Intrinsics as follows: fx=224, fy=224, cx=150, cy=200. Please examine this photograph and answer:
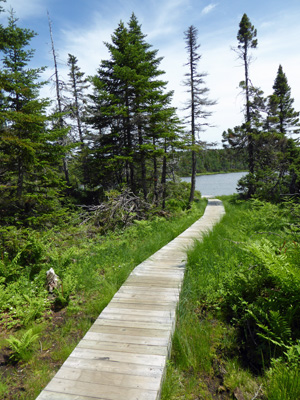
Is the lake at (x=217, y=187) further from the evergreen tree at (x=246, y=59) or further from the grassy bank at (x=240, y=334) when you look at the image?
Result: the grassy bank at (x=240, y=334)

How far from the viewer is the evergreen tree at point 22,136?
7.61m

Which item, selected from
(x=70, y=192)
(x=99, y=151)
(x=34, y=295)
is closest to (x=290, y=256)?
(x=34, y=295)

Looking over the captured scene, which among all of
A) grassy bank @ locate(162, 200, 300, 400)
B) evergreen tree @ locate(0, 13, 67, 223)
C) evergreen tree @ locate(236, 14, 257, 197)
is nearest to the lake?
evergreen tree @ locate(236, 14, 257, 197)

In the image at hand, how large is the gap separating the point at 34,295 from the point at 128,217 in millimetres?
6229

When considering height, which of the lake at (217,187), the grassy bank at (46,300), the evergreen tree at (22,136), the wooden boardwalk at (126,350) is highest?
the evergreen tree at (22,136)

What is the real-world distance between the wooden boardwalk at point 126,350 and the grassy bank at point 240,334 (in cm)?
21

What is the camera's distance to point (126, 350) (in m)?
2.71

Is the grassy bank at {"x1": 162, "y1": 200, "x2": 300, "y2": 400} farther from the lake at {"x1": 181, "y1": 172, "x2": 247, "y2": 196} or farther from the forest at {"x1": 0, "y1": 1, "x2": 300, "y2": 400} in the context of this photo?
the lake at {"x1": 181, "y1": 172, "x2": 247, "y2": 196}

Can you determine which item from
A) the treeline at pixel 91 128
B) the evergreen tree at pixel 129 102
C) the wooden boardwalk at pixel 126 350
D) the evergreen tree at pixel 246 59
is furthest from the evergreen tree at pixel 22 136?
the evergreen tree at pixel 246 59

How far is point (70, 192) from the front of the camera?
20391 mm

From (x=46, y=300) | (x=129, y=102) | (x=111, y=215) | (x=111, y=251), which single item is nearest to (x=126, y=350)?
(x=46, y=300)

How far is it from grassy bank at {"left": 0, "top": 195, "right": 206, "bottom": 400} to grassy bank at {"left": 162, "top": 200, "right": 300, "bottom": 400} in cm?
155

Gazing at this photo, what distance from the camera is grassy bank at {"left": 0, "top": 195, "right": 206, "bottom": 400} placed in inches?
114

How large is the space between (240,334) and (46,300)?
3.46m
